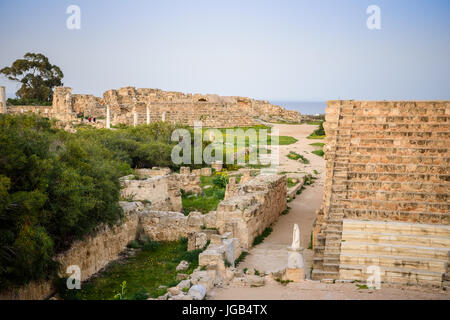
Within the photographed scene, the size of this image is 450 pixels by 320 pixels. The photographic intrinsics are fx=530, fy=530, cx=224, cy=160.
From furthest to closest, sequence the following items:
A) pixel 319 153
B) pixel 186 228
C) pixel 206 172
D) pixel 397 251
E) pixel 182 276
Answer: pixel 319 153
pixel 206 172
pixel 186 228
pixel 397 251
pixel 182 276

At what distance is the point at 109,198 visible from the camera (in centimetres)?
1495

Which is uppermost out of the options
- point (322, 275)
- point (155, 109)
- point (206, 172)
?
point (155, 109)

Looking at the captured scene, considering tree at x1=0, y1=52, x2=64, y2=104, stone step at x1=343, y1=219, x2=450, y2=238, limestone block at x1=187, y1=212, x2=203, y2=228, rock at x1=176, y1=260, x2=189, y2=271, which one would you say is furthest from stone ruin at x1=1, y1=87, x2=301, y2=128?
stone step at x1=343, y1=219, x2=450, y2=238

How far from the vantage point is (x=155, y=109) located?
5428 cm

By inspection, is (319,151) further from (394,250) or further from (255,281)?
(255,281)

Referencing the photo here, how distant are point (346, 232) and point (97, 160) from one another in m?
7.70

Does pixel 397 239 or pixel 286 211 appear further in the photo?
pixel 286 211

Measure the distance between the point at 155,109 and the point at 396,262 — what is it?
43548 mm

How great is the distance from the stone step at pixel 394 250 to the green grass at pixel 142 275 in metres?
4.24

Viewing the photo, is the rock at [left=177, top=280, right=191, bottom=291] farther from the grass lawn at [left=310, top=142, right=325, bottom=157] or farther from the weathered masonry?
the grass lawn at [left=310, top=142, right=325, bottom=157]

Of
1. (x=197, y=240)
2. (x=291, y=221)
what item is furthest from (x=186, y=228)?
(x=291, y=221)

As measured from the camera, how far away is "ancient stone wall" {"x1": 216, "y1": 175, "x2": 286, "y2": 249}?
16562 mm

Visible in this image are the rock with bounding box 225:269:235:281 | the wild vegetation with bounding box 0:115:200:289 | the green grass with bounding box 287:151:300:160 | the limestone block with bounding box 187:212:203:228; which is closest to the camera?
the wild vegetation with bounding box 0:115:200:289

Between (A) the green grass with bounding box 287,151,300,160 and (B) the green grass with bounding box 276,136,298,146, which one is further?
(B) the green grass with bounding box 276,136,298,146
